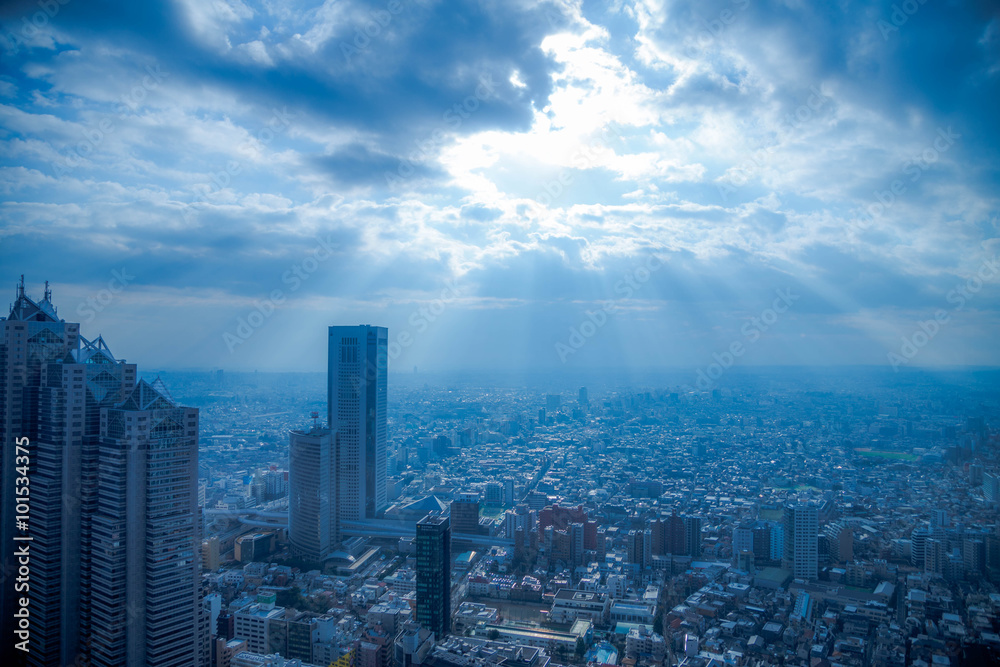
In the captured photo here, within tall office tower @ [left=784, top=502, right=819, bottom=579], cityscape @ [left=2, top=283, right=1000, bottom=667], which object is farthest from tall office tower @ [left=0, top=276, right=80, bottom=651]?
tall office tower @ [left=784, top=502, right=819, bottom=579]

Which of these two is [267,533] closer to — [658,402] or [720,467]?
[720,467]

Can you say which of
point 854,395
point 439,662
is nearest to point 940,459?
point 854,395

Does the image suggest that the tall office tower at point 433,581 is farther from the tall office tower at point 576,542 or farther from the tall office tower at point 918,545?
the tall office tower at point 918,545

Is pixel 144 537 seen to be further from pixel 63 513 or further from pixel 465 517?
pixel 465 517

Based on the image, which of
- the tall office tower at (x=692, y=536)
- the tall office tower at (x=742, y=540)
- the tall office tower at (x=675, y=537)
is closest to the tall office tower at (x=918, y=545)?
the tall office tower at (x=742, y=540)

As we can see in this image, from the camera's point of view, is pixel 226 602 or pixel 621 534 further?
pixel 621 534

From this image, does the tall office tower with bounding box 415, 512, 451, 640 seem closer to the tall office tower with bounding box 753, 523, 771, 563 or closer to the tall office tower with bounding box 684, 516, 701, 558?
the tall office tower with bounding box 684, 516, 701, 558
